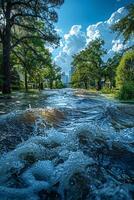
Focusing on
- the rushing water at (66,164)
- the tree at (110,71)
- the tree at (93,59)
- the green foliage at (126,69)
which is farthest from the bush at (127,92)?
the tree at (93,59)

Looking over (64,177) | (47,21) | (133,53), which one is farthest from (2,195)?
(133,53)

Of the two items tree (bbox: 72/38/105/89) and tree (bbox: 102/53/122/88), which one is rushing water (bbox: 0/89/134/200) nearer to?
tree (bbox: 102/53/122/88)

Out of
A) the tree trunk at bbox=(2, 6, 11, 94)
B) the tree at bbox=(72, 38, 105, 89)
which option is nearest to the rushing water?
the tree trunk at bbox=(2, 6, 11, 94)

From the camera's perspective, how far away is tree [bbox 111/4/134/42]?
2270cm

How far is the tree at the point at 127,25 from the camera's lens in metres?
22.7

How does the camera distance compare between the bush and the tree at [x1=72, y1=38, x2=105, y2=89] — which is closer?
the bush

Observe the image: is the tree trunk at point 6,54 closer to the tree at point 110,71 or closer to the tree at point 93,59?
the tree at point 110,71

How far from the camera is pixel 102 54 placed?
58500 mm

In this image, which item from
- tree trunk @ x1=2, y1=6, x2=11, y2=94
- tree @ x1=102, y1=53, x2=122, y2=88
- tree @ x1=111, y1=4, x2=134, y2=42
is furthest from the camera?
tree @ x1=102, y1=53, x2=122, y2=88

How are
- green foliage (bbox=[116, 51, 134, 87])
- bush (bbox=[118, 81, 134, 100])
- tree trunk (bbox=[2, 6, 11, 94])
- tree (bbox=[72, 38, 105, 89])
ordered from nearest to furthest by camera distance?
bush (bbox=[118, 81, 134, 100]) → tree trunk (bbox=[2, 6, 11, 94]) → green foliage (bbox=[116, 51, 134, 87]) → tree (bbox=[72, 38, 105, 89])

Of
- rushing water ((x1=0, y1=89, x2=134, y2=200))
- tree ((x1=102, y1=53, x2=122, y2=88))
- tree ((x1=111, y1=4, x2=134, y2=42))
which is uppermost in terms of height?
tree ((x1=111, y1=4, x2=134, y2=42))

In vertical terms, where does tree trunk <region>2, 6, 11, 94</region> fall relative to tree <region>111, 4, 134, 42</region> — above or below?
below

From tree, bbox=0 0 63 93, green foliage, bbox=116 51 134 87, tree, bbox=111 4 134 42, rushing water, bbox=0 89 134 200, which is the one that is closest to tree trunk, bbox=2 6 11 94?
tree, bbox=0 0 63 93

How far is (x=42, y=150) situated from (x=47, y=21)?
59.1ft
